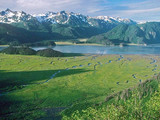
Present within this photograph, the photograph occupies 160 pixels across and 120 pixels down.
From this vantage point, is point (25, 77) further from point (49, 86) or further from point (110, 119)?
point (110, 119)

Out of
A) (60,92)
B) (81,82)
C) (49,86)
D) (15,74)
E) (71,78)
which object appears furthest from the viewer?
(15,74)

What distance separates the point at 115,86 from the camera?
90.9 metres

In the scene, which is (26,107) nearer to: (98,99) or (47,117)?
(47,117)

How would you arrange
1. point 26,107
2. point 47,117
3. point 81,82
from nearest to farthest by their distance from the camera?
point 47,117, point 26,107, point 81,82

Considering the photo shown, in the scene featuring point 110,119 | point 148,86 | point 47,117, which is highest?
point 110,119

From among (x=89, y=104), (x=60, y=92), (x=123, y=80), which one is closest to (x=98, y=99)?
(x=89, y=104)

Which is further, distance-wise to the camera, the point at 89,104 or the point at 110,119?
the point at 89,104

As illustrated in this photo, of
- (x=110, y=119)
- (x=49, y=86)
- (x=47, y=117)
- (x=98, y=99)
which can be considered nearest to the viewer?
(x=110, y=119)

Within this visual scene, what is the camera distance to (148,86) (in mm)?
76438

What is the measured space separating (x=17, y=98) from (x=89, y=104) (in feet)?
105

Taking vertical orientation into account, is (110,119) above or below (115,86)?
above

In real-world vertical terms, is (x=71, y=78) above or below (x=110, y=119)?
below

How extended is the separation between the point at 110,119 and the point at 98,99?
50406mm

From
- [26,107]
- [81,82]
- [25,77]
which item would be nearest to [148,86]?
[81,82]
